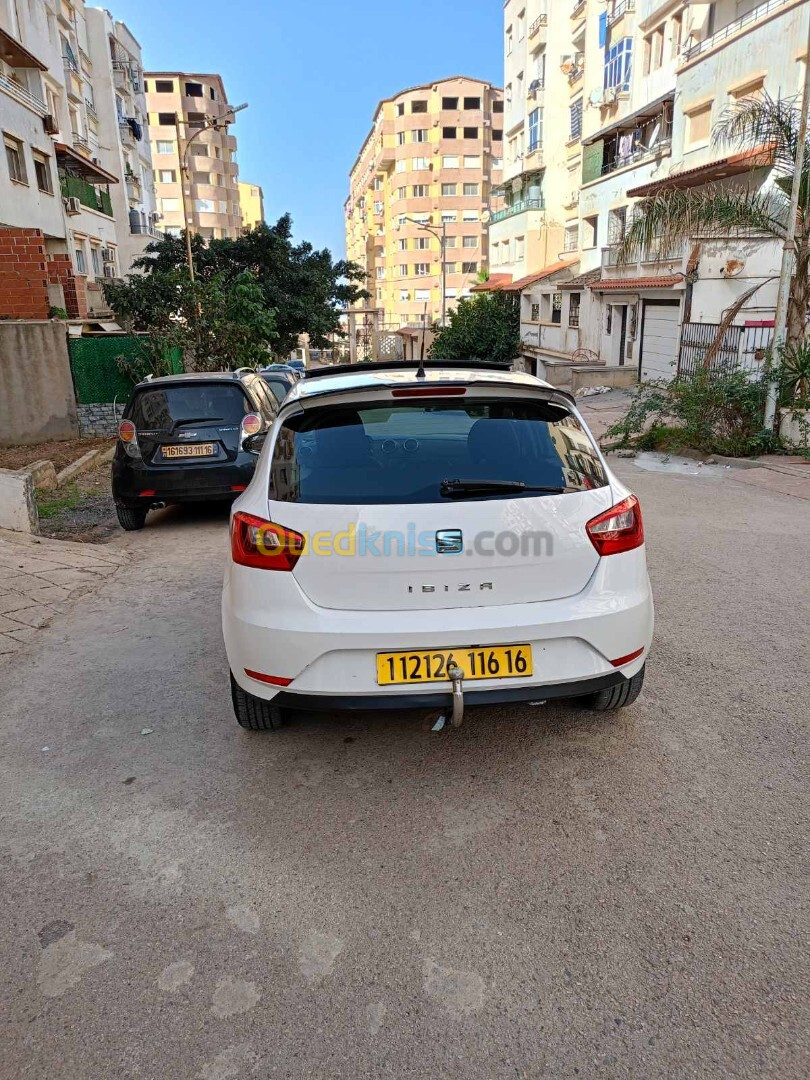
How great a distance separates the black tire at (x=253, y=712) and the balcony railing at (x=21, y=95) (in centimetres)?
2510

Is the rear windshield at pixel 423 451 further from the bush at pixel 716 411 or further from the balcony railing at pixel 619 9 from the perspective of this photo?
the balcony railing at pixel 619 9

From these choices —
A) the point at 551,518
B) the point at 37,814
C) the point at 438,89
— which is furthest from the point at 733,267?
the point at 438,89

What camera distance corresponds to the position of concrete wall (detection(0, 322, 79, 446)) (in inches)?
570

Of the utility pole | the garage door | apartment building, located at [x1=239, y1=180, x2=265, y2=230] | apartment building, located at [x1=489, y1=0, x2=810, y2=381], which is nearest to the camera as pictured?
the utility pole

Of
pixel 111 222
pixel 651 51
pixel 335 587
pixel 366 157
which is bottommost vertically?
pixel 335 587

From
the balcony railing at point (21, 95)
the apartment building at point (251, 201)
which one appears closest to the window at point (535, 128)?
the balcony railing at point (21, 95)

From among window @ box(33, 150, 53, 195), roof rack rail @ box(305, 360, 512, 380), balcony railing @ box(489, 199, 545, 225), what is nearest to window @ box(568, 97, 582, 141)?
balcony railing @ box(489, 199, 545, 225)

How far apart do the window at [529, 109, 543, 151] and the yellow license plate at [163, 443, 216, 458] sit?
140 feet

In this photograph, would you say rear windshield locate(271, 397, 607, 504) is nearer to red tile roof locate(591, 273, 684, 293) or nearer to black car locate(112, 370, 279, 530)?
black car locate(112, 370, 279, 530)

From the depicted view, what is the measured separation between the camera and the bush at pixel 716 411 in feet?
38.8

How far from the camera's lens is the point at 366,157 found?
98.8m

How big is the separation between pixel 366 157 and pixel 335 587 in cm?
10752

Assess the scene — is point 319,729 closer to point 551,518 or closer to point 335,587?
point 335,587

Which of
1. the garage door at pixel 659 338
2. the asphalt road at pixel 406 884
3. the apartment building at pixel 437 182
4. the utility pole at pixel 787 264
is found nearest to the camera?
the asphalt road at pixel 406 884
